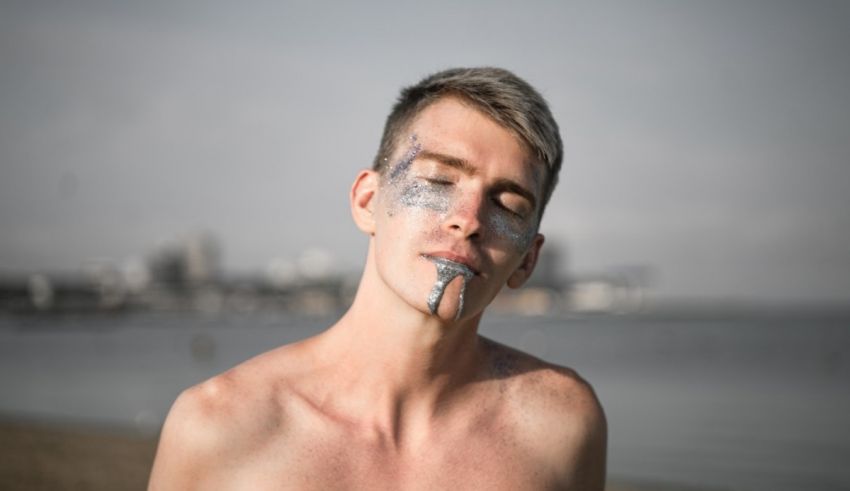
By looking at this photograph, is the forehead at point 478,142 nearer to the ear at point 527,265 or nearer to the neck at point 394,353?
the ear at point 527,265

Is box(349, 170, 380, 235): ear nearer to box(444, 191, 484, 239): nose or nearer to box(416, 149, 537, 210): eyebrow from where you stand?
box(416, 149, 537, 210): eyebrow

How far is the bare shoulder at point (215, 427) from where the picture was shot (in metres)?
2.72

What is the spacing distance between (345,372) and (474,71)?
112 cm

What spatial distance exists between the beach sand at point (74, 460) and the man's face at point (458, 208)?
11.2m

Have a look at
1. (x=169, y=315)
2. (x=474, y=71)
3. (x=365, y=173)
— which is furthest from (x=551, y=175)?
(x=169, y=315)

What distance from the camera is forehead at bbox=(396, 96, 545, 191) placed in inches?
110

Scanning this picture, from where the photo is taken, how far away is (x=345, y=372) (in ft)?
9.90

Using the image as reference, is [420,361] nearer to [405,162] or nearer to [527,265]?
[527,265]

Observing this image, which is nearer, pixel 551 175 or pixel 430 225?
pixel 430 225

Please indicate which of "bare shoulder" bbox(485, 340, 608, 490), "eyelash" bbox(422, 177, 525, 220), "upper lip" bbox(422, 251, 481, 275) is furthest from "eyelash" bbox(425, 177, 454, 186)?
"bare shoulder" bbox(485, 340, 608, 490)

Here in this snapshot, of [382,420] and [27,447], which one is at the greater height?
[382,420]

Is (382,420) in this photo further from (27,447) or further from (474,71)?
(27,447)

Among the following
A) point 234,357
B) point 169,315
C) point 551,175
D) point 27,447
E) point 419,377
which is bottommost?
point 169,315

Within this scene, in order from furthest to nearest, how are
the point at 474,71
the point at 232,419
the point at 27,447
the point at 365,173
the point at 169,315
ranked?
1. the point at 169,315
2. the point at 27,447
3. the point at 365,173
4. the point at 474,71
5. the point at 232,419
